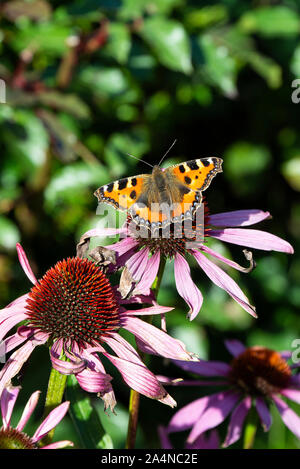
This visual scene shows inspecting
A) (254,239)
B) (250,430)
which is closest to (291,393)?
(250,430)

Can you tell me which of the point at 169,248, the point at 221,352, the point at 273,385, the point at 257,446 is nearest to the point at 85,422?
the point at 169,248

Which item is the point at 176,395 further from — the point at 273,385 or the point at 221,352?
the point at 273,385

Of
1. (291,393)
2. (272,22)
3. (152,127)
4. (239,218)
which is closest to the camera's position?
(239,218)

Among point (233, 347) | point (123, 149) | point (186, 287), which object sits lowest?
point (233, 347)

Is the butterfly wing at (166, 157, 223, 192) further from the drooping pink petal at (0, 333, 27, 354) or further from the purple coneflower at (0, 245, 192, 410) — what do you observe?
A: the drooping pink petal at (0, 333, 27, 354)

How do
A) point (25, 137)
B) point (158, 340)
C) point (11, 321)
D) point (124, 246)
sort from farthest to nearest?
point (25, 137)
point (124, 246)
point (11, 321)
point (158, 340)

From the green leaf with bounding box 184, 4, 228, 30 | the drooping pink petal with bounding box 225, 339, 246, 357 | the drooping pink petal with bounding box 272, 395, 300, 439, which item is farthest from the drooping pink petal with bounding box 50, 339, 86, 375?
the green leaf with bounding box 184, 4, 228, 30

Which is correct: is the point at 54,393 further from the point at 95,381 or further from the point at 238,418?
the point at 238,418
